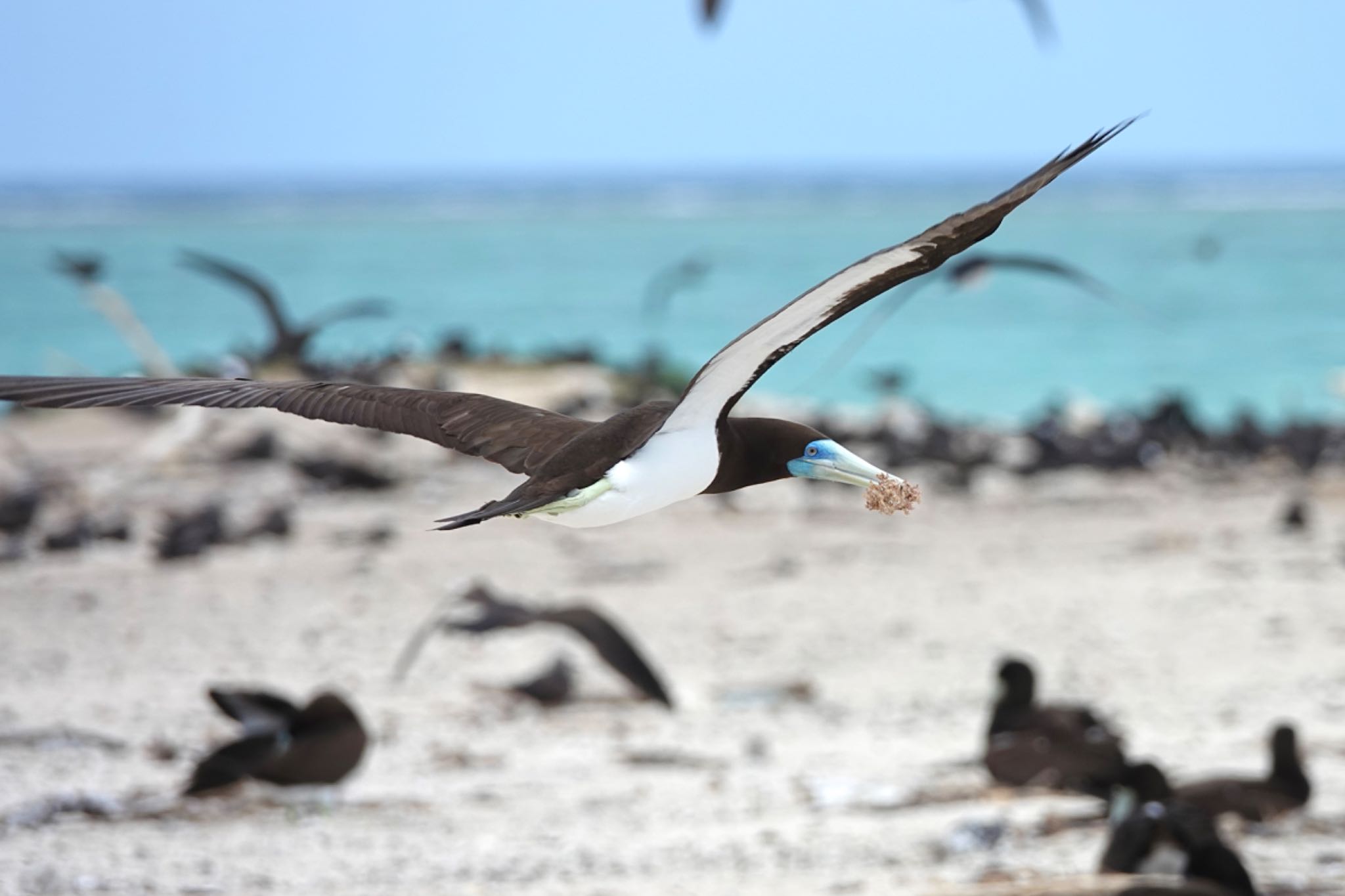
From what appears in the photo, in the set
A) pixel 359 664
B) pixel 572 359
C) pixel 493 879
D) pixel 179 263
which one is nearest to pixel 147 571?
pixel 179 263

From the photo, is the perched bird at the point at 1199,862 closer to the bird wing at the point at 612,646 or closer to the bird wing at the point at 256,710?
the bird wing at the point at 612,646

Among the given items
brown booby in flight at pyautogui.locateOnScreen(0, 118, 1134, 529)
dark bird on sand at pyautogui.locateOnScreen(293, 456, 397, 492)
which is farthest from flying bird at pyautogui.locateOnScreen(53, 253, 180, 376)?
brown booby in flight at pyautogui.locateOnScreen(0, 118, 1134, 529)

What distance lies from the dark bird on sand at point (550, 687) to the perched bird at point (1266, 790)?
315cm

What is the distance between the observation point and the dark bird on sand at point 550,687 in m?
8.55

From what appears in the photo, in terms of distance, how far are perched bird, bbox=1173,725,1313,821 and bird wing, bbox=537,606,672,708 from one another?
6.10ft

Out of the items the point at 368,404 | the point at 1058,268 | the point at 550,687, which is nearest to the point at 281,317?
the point at 550,687

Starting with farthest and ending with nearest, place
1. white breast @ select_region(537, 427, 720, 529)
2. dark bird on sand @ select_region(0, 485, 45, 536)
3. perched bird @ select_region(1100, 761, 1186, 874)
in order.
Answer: dark bird on sand @ select_region(0, 485, 45, 536) < perched bird @ select_region(1100, 761, 1186, 874) < white breast @ select_region(537, 427, 720, 529)

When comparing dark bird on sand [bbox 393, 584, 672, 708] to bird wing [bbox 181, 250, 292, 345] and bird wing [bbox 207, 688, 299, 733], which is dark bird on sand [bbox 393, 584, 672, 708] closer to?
bird wing [bbox 207, 688, 299, 733]

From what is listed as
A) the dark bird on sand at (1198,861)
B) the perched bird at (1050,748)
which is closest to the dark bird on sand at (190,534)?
the perched bird at (1050,748)

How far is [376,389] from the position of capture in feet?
13.5

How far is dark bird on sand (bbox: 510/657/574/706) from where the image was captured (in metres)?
8.55

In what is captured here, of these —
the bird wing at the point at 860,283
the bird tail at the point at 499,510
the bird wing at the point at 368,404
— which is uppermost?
the bird wing at the point at 860,283

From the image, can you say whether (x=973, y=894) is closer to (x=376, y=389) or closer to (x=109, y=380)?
(x=376, y=389)

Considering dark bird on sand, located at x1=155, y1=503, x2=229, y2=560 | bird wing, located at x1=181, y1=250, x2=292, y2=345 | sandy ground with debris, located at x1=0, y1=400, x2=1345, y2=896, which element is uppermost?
bird wing, located at x1=181, y1=250, x2=292, y2=345
